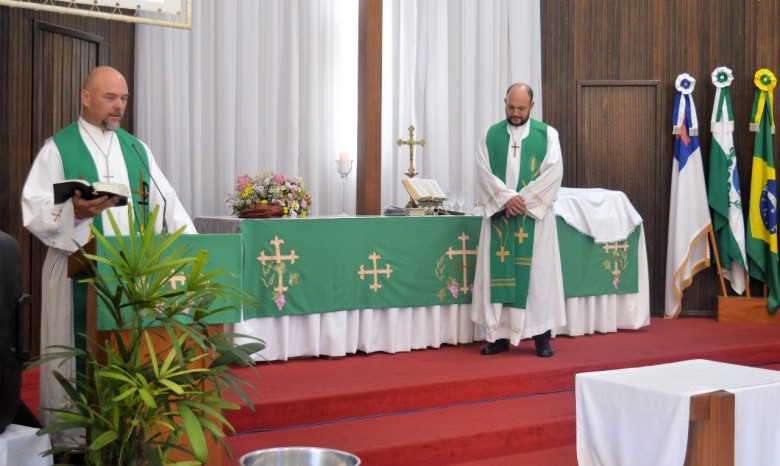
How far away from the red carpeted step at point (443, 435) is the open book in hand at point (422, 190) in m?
1.88

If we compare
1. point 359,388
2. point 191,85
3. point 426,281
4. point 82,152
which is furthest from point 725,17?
point 82,152

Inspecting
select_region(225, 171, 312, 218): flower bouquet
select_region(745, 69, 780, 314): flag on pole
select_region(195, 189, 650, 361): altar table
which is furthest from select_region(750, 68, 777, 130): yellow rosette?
select_region(225, 171, 312, 218): flower bouquet

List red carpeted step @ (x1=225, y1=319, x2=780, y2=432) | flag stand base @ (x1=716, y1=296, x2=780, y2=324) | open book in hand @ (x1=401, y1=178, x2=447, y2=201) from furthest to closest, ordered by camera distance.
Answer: flag stand base @ (x1=716, y1=296, x2=780, y2=324)
open book in hand @ (x1=401, y1=178, x2=447, y2=201)
red carpeted step @ (x1=225, y1=319, x2=780, y2=432)

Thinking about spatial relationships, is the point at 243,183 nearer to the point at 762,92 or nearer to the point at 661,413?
the point at 661,413

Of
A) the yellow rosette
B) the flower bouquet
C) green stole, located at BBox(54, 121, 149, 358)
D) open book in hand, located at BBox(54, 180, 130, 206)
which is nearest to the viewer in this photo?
open book in hand, located at BBox(54, 180, 130, 206)

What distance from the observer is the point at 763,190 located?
8539mm

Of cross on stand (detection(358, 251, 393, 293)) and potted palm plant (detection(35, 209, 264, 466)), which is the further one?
cross on stand (detection(358, 251, 393, 293))

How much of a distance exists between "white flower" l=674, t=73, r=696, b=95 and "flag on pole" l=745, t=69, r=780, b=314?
56 cm

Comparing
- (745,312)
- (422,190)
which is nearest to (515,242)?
(422,190)

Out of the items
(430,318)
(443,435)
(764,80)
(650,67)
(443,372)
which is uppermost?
(650,67)

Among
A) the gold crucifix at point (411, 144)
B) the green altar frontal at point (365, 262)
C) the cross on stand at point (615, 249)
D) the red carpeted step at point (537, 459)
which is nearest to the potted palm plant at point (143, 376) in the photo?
the red carpeted step at point (537, 459)

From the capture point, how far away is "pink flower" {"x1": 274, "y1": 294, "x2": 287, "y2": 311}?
599cm

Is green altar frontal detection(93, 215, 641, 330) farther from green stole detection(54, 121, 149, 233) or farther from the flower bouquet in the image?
green stole detection(54, 121, 149, 233)

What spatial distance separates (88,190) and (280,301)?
92.8 inches
